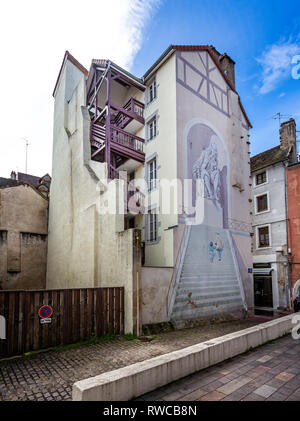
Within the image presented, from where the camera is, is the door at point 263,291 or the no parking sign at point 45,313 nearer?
the no parking sign at point 45,313

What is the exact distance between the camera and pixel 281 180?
18.6 m

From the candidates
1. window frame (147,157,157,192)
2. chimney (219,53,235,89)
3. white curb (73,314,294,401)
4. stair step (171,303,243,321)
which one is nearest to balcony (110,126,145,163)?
window frame (147,157,157,192)

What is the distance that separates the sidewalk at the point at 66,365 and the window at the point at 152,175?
7.13m

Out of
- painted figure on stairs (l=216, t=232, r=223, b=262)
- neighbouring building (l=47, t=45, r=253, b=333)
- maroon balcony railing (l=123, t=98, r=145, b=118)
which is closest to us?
neighbouring building (l=47, t=45, r=253, b=333)

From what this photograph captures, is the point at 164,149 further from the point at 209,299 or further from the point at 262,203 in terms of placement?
the point at 262,203

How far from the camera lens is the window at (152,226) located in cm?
1250

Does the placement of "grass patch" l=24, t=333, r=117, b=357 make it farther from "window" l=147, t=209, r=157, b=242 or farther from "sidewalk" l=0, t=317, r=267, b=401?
"window" l=147, t=209, r=157, b=242

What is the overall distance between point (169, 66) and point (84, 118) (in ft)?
16.9

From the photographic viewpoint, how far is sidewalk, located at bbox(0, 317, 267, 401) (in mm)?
4492

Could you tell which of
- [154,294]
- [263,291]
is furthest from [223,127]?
[263,291]

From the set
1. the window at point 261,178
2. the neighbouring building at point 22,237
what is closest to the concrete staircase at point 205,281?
the window at point 261,178

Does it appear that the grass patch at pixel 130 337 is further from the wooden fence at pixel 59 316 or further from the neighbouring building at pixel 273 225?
the neighbouring building at pixel 273 225

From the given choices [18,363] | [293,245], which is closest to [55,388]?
[18,363]

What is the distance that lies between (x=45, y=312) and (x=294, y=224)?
16.4 m
